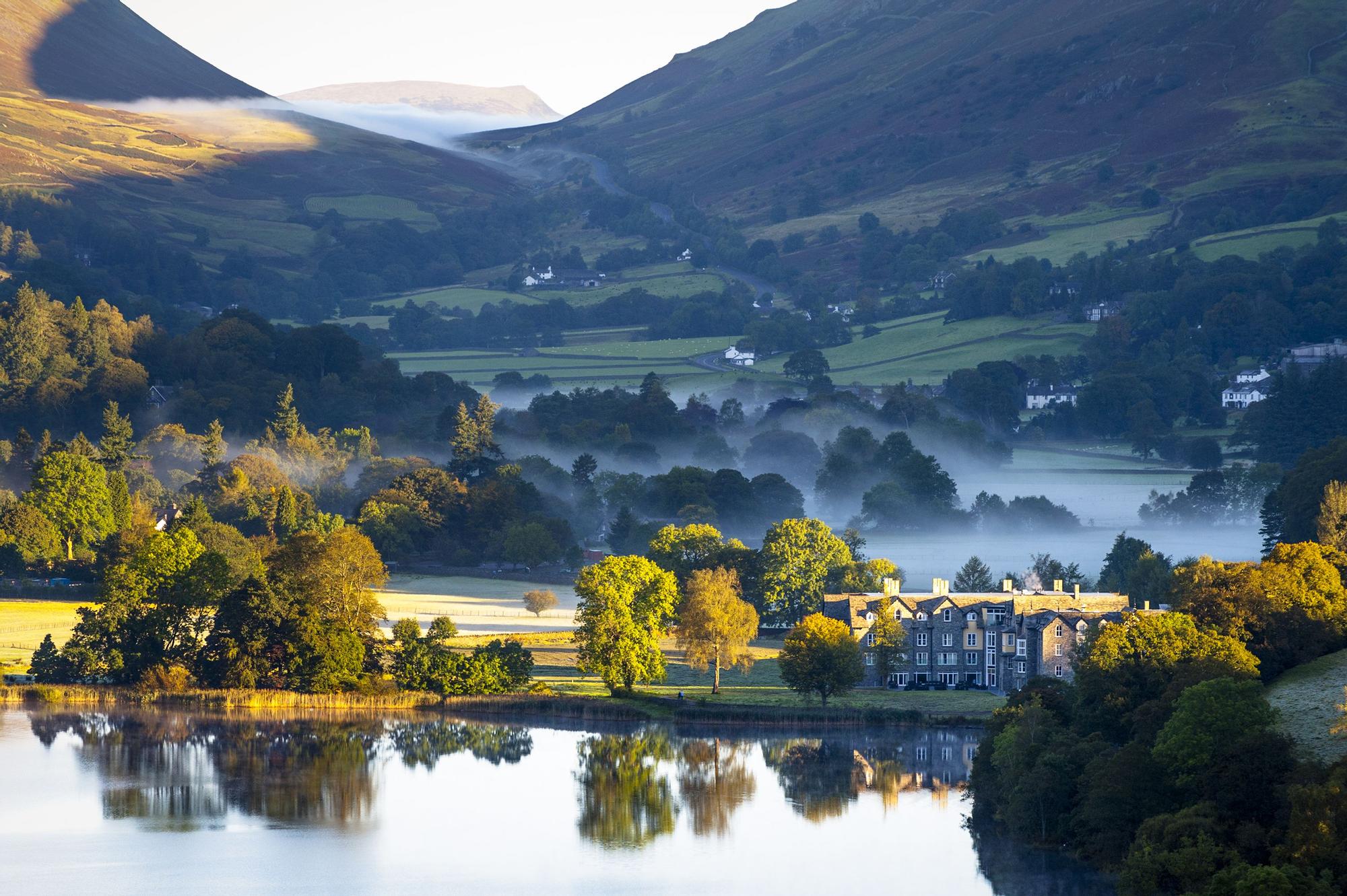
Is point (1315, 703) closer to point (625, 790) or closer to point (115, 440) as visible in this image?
point (625, 790)

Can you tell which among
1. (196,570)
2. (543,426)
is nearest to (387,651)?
(196,570)

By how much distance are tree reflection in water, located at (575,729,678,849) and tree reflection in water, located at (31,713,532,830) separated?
233 cm

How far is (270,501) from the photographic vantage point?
9562 centimetres

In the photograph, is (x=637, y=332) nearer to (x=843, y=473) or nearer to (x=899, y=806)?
(x=843, y=473)

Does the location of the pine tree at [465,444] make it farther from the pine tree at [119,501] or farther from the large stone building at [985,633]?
the large stone building at [985,633]

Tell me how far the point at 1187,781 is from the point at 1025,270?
14578 centimetres

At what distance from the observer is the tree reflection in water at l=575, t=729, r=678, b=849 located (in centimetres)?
4575

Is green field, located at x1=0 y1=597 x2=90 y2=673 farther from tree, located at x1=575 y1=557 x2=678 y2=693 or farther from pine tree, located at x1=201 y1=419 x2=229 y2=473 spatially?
pine tree, located at x1=201 y1=419 x2=229 y2=473

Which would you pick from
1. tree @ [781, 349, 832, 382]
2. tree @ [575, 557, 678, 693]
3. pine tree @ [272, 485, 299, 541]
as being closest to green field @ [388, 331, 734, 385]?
tree @ [781, 349, 832, 382]

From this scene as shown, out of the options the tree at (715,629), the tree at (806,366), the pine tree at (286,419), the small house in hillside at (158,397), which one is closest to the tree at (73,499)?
the pine tree at (286,419)

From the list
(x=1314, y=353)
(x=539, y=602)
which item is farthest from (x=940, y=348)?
(x=539, y=602)

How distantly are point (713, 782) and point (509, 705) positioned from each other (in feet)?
35.1

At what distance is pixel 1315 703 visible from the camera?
140 ft

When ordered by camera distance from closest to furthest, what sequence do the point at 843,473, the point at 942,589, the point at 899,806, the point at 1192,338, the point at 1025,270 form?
the point at 899,806, the point at 942,589, the point at 843,473, the point at 1192,338, the point at 1025,270
